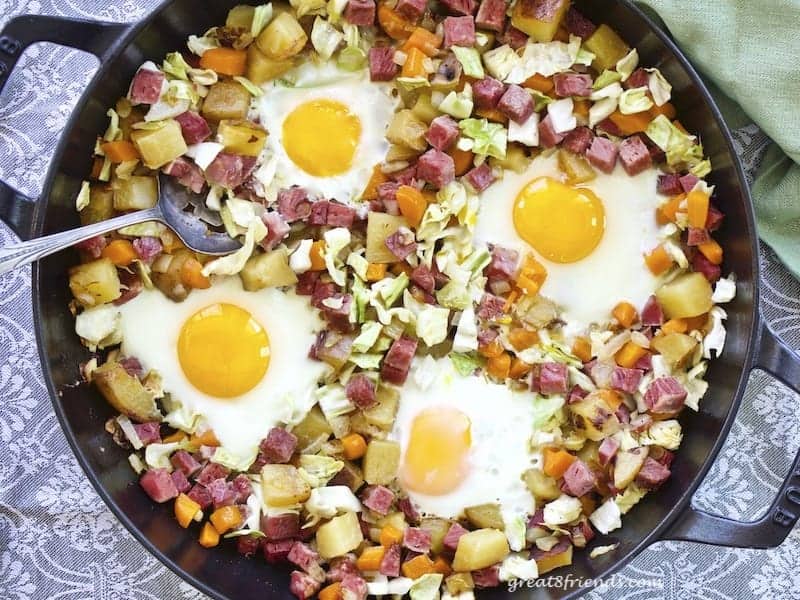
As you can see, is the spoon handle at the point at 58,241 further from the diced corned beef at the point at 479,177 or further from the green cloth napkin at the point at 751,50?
the green cloth napkin at the point at 751,50

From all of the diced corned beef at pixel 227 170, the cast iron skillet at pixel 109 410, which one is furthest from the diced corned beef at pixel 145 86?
the diced corned beef at pixel 227 170

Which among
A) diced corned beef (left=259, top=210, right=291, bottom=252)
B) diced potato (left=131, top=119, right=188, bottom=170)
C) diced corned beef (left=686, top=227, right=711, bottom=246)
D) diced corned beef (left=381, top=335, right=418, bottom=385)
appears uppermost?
diced corned beef (left=686, top=227, right=711, bottom=246)

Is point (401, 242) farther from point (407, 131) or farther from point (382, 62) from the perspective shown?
point (382, 62)

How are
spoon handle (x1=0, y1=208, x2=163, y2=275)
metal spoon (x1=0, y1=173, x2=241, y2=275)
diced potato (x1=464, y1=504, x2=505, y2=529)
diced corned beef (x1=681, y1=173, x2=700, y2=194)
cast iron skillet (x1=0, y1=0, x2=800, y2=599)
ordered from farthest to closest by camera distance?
diced potato (x1=464, y1=504, x2=505, y2=529) → diced corned beef (x1=681, y1=173, x2=700, y2=194) → metal spoon (x1=0, y1=173, x2=241, y2=275) → cast iron skillet (x1=0, y1=0, x2=800, y2=599) → spoon handle (x1=0, y1=208, x2=163, y2=275)

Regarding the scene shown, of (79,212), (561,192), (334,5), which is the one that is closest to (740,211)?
(561,192)

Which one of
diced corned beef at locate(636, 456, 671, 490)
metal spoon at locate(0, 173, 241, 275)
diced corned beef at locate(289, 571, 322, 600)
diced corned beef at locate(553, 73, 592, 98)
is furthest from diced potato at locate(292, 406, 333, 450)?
diced corned beef at locate(553, 73, 592, 98)

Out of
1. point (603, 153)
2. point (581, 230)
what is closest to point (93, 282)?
point (581, 230)

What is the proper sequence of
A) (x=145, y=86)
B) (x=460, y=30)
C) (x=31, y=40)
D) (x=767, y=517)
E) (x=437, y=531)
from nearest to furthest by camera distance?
(x=31, y=40)
(x=767, y=517)
(x=145, y=86)
(x=460, y=30)
(x=437, y=531)

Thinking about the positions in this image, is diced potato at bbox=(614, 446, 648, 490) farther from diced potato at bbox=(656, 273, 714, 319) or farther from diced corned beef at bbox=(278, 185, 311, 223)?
diced corned beef at bbox=(278, 185, 311, 223)
